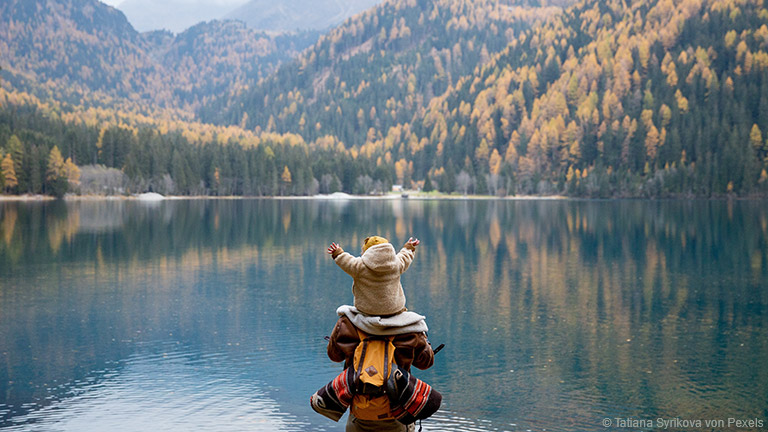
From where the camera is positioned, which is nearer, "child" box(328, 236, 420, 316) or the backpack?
"child" box(328, 236, 420, 316)

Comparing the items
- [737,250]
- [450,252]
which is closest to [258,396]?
[450,252]

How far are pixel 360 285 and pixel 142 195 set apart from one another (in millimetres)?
172340

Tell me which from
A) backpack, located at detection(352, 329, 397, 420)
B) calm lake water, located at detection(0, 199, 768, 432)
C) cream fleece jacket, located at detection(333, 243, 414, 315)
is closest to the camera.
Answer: cream fleece jacket, located at detection(333, 243, 414, 315)

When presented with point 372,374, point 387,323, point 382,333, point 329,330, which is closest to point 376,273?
point 387,323

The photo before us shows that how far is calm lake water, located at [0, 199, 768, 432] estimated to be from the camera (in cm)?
1577

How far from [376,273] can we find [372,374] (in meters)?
1.24

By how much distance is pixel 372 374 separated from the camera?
8070 mm

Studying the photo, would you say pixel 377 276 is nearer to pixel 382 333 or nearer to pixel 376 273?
pixel 376 273

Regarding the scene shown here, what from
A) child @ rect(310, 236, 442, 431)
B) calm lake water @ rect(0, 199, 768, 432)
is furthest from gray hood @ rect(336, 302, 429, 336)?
calm lake water @ rect(0, 199, 768, 432)

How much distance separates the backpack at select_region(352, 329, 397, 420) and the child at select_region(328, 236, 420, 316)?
15.9 inches

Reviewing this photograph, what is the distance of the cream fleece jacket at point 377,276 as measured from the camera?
7938 millimetres

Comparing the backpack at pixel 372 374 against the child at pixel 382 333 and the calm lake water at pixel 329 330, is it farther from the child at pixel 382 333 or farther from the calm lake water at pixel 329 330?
the calm lake water at pixel 329 330

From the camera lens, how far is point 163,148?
596 feet

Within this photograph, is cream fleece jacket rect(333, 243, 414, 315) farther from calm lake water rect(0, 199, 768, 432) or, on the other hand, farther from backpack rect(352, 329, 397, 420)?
calm lake water rect(0, 199, 768, 432)
